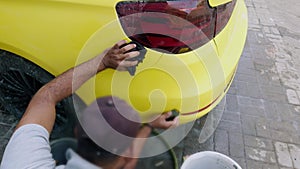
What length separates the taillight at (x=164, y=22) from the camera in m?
1.58

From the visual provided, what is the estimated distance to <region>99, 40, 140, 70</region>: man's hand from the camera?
1.54m

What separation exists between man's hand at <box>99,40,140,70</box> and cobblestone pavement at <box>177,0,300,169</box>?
3.62 feet

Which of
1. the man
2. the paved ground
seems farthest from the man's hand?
the paved ground

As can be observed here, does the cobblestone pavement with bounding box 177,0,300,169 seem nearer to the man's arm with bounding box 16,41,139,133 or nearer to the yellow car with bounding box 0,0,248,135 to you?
the yellow car with bounding box 0,0,248,135

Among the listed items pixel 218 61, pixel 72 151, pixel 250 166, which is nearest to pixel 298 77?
pixel 250 166

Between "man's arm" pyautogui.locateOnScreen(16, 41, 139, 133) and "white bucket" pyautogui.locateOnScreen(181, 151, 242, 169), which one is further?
"white bucket" pyautogui.locateOnScreen(181, 151, 242, 169)

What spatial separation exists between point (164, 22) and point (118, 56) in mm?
311

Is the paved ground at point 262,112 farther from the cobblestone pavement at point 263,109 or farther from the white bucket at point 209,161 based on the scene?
the white bucket at point 209,161

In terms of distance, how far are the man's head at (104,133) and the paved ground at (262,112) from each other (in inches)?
47.6

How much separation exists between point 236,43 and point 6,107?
1.89 meters

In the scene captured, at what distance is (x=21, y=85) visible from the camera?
7.41 ft

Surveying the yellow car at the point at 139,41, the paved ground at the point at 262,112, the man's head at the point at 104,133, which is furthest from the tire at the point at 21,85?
the man's head at the point at 104,133

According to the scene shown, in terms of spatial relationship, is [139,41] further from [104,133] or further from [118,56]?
[104,133]

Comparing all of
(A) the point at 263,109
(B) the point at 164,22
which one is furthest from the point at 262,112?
(B) the point at 164,22
